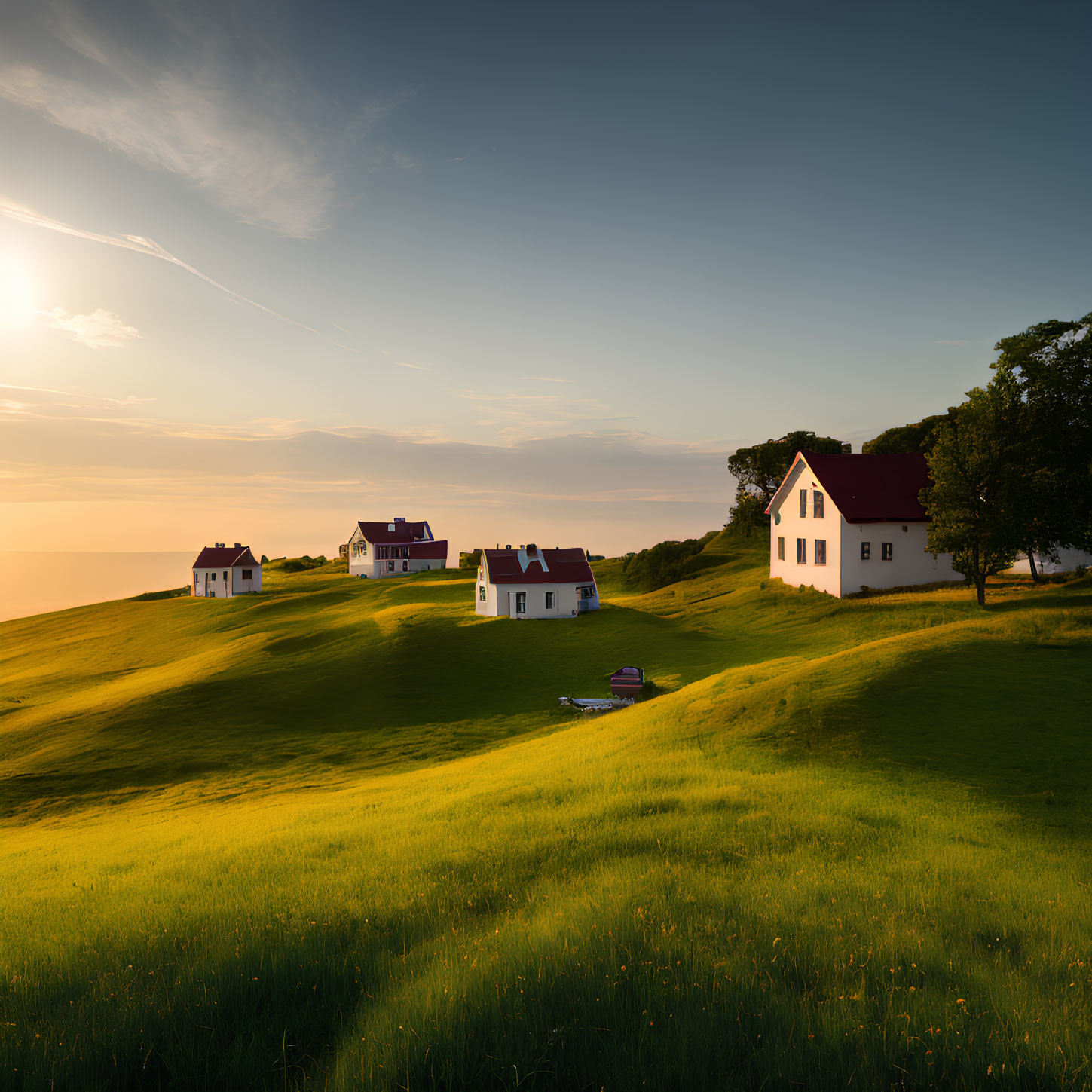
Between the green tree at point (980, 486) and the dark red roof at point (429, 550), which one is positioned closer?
the green tree at point (980, 486)

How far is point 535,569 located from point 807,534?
23.8 m

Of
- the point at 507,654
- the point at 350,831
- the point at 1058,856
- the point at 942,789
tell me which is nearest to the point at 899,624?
the point at 507,654

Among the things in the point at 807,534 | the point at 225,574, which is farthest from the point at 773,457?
the point at 225,574

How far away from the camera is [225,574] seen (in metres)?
90.6

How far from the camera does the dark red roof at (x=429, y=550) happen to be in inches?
4218

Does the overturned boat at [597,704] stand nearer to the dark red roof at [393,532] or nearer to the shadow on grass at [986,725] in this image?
the shadow on grass at [986,725]

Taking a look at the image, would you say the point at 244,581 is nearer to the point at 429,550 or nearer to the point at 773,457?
the point at 429,550

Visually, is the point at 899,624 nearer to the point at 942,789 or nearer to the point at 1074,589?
the point at 1074,589

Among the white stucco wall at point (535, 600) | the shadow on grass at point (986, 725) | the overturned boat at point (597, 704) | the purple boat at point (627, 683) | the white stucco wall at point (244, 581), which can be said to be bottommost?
the overturned boat at point (597, 704)

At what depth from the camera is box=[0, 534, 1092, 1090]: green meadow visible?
5.54m

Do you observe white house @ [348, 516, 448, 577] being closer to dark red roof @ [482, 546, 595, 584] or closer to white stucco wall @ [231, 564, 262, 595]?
Answer: white stucco wall @ [231, 564, 262, 595]

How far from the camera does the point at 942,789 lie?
14688 millimetres

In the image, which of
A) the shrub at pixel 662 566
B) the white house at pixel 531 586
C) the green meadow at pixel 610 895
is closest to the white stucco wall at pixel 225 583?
the white house at pixel 531 586

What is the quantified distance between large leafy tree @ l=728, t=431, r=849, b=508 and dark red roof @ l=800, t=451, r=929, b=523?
78.9 feet
